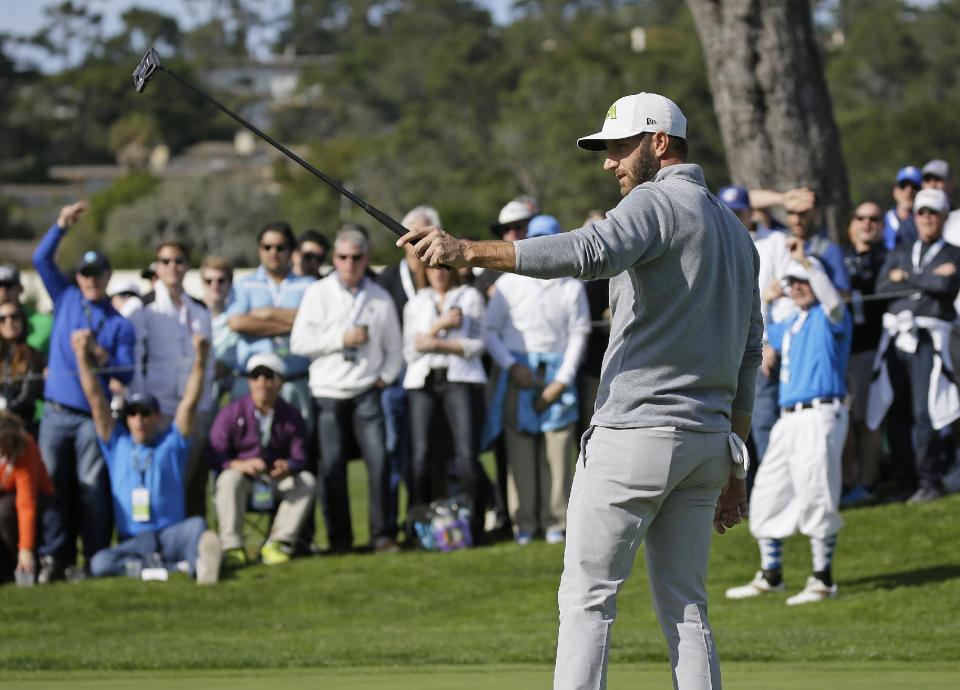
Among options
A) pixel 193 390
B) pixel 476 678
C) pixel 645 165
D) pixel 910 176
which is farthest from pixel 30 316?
pixel 645 165

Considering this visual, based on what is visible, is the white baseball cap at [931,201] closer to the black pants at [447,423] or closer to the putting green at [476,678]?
the black pants at [447,423]

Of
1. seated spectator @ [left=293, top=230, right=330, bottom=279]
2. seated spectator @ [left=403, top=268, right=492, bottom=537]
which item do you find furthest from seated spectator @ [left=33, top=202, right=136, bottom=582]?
seated spectator @ [left=403, top=268, right=492, bottom=537]

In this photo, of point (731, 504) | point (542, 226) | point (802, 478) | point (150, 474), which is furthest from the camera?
point (542, 226)

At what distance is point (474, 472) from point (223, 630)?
7.72ft

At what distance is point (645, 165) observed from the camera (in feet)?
18.0

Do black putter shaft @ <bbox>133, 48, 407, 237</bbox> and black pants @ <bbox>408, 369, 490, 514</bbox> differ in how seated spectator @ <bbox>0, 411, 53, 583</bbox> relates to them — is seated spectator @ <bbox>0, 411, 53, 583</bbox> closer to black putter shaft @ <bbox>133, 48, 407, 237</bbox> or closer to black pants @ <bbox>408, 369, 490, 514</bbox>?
black pants @ <bbox>408, 369, 490, 514</bbox>

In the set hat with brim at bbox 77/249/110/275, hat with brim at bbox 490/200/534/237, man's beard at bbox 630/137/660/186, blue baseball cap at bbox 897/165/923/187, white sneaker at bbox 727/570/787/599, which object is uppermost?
blue baseball cap at bbox 897/165/923/187

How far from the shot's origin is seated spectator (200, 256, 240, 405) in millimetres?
12062

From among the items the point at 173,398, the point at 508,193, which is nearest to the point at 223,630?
the point at 173,398

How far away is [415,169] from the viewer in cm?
7862

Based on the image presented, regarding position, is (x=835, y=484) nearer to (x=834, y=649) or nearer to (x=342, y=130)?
(x=834, y=649)

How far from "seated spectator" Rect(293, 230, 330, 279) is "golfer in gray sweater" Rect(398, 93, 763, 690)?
23.8 ft

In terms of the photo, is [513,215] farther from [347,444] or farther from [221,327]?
[221,327]

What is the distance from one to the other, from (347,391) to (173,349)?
1.22 m
